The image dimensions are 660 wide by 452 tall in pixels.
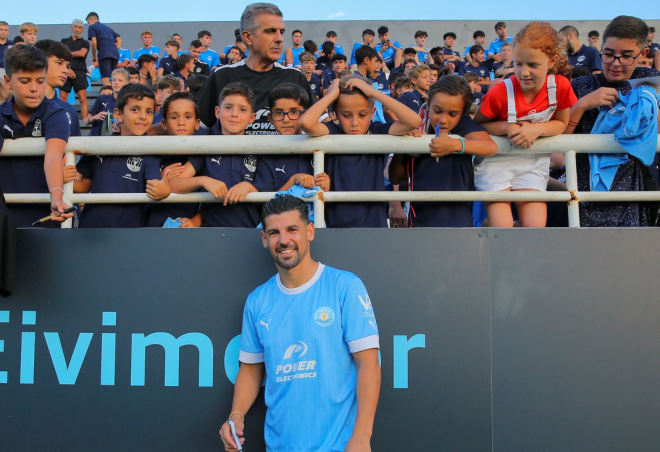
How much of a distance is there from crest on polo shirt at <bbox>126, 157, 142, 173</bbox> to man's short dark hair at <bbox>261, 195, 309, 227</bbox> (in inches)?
45.2

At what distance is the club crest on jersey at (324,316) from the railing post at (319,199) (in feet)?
1.89

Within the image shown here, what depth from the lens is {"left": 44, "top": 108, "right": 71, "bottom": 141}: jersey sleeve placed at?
159 inches

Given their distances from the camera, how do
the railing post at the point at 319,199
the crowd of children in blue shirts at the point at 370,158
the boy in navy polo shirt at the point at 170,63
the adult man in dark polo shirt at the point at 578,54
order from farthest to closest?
the boy in navy polo shirt at the point at 170,63, the adult man in dark polo shirt at the point at 578,54, the crowd of children in blue shirts at the point at 370,158, the railing post at the point at 319,199

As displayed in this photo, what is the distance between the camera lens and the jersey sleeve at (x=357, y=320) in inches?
136

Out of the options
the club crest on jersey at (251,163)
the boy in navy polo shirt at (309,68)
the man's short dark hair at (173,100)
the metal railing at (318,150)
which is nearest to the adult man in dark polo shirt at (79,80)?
the boy in navy polo shirt at (309,68)

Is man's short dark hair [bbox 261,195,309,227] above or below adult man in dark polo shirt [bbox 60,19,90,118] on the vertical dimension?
below

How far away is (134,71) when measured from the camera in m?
11.1

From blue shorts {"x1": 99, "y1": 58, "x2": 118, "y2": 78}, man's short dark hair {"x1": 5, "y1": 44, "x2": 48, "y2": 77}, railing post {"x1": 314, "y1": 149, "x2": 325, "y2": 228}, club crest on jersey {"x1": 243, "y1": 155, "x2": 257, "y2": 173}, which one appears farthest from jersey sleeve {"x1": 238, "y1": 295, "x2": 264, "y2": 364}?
blue shorts {"x1": 99, "y1": 58, "x2": 118, "y2": 78}

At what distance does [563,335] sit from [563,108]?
1.35m

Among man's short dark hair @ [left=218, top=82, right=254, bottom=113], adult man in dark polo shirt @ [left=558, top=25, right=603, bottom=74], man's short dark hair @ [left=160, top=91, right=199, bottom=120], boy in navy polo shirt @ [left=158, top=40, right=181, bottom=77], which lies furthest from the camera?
boy in navy polo shirt @ [left=158, top=40, right=181, bottom=77]

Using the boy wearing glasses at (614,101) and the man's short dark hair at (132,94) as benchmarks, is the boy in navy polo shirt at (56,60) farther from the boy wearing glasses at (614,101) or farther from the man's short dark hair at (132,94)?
the boy wearing glasses at (614,101)

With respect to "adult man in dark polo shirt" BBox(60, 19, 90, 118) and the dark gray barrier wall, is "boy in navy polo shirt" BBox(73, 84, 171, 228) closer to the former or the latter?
the dark gray barrier wall

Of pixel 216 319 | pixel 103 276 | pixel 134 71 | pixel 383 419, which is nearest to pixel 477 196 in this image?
pixel 383 419

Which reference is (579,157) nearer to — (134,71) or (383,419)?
(383,419)
